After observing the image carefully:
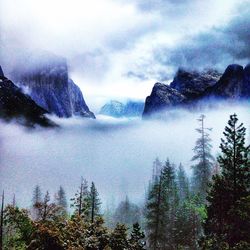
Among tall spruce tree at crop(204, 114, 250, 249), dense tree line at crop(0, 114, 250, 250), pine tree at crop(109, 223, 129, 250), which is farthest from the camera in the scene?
tall spruce tree at crop(204, 114, 250, 249)

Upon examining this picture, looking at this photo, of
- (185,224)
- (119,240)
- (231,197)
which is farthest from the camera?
(185,224)

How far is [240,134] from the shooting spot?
34.1 metres

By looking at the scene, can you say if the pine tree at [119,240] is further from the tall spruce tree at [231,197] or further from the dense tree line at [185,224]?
the tall spruce tree at [231,197]

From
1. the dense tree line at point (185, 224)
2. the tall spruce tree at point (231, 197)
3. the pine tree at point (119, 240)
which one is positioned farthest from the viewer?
the tall spruce tree at point (231, 197)

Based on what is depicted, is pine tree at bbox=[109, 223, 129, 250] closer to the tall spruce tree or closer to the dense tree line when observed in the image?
the dense tree line

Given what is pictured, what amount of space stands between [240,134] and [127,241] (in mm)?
15457

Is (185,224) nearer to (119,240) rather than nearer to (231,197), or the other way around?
(231,197)

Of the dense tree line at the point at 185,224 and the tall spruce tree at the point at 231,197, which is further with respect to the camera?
the tall spruce tree at the point at 231,197

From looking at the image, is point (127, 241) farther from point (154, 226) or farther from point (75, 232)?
point (154, 226)

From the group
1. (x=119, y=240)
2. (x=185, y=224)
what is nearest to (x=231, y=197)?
(x=119, y=240)

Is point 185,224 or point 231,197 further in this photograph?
point 185,224

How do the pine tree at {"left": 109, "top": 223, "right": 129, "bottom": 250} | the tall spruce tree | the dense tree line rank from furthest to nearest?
the tall spruce tree, the pine tree at {"left": 109, "top": 223, "right": 129, "bottom": 250}, the dense tree line

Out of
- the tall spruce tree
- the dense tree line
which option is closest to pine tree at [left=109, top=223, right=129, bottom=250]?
the dense tree line

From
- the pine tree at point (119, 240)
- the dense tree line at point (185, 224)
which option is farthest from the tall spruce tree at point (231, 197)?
the pine tree at point (119, 240)
